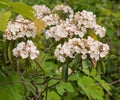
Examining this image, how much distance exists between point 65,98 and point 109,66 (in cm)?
155

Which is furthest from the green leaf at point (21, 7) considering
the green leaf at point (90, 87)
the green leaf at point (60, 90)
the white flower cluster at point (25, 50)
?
the green leaf at point (90, 87)

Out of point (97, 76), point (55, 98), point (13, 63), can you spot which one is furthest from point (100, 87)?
point (13, 63)

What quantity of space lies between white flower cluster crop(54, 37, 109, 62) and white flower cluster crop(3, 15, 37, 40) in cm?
21

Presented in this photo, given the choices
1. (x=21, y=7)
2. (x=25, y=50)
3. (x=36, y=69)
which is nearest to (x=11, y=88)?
(x=36, y=69)

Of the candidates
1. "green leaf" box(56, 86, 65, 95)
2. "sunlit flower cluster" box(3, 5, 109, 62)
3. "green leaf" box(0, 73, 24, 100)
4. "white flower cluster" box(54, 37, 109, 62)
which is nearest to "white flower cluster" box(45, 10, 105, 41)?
"sunlit flower cluster" box(3, 5, 109, 62)

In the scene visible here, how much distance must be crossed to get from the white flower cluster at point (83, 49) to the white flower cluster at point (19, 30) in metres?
0.21

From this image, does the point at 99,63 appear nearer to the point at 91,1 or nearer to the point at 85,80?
the point at 85,80

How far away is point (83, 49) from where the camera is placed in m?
2.11

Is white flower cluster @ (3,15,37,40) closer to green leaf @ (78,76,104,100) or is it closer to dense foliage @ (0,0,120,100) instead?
dense foliage @ (0,0,120,100)

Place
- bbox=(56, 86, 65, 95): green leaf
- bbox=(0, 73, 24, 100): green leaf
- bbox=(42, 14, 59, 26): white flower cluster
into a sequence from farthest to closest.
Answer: bbox=(56, 86, 65, 95): green leaf, bbox=(42, 14, 59, 26): white flower cluster, bbox=(0, 73, 24, 100): green leaf

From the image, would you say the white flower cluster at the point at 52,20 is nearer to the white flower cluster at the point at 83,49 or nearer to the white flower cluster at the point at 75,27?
the white flower cluster at the point at 75,27

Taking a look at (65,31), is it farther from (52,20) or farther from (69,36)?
(52,20)

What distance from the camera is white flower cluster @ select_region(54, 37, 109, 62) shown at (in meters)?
2.11

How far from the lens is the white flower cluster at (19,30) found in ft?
7.12
